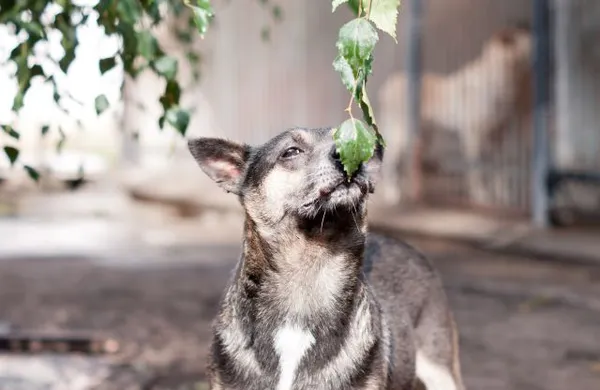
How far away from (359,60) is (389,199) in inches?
470

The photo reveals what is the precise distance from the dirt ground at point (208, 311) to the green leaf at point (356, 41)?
3719mm

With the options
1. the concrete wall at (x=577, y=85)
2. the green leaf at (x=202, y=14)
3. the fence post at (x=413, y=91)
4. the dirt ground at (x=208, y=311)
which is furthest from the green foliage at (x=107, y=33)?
the fence post at (x=413, y=91)

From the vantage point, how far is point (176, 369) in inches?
231

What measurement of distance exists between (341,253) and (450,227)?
26.7 feet

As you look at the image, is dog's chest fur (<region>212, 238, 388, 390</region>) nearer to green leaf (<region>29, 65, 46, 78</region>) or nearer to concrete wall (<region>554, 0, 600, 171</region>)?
green leaf (<region>29, 65, 46, 78</region>)

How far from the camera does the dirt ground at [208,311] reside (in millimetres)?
5730

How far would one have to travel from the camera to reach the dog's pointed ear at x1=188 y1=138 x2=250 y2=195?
3545mm

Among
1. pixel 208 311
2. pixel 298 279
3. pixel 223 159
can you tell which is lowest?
pixel 208 311

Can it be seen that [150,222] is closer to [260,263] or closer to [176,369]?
[176,369]

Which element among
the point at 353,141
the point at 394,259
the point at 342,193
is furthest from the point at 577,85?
the point at 353,141

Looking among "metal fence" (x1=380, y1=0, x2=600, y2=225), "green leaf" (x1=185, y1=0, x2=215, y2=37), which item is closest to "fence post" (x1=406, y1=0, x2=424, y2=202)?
"metal fence" (x1=380, y1=0, x2=600, y2=225)

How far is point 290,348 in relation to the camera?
3.25 m

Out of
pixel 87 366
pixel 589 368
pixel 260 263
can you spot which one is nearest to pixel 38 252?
pixel 87 366

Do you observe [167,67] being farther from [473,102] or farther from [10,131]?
[473,102]
